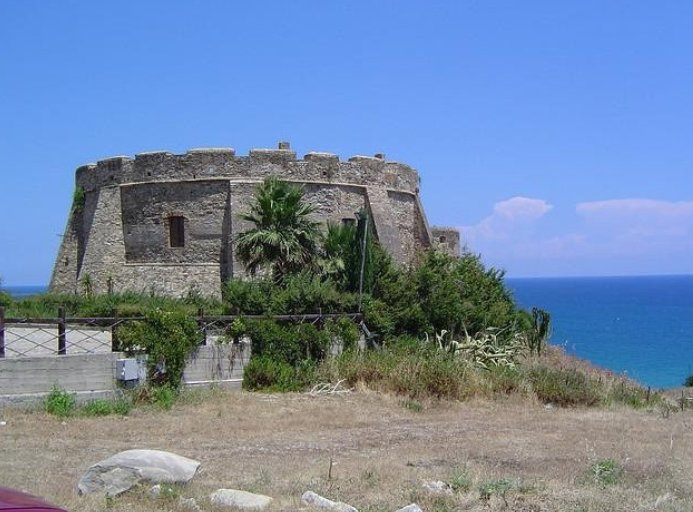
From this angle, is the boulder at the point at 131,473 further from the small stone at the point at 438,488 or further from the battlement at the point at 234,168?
the battlement at the point at 234,168

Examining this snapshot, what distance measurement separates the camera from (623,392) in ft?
58.2

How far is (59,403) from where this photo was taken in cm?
1280

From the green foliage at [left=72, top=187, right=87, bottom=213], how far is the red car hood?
27.3 metres

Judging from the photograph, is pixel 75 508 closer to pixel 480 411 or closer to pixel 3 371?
pixel 3 371

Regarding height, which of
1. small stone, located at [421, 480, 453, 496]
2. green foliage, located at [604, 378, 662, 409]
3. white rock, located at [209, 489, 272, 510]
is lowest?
Result: green foliage, located at [604, 378, 662, 409]

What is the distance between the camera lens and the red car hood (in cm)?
413

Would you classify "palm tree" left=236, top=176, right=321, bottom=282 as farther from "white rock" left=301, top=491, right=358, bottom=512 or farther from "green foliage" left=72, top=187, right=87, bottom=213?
"white rock" left=301, top=491, right=358, bottom=512

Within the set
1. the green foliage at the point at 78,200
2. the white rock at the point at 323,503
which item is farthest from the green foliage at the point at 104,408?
the green foliage at the point at 78,200

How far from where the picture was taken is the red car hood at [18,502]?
13.5 ft

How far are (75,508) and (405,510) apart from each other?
295 centimetres

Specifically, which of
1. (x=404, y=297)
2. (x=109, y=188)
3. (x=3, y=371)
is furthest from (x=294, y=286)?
(x=109, y=188)

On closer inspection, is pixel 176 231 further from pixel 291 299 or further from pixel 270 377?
pixel 270 377

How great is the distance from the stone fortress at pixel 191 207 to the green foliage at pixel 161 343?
11.6 metres

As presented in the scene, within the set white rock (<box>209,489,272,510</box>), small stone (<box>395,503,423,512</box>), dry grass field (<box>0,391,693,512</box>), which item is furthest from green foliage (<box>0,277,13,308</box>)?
small stone (<box>395,503,423,512</box>)
